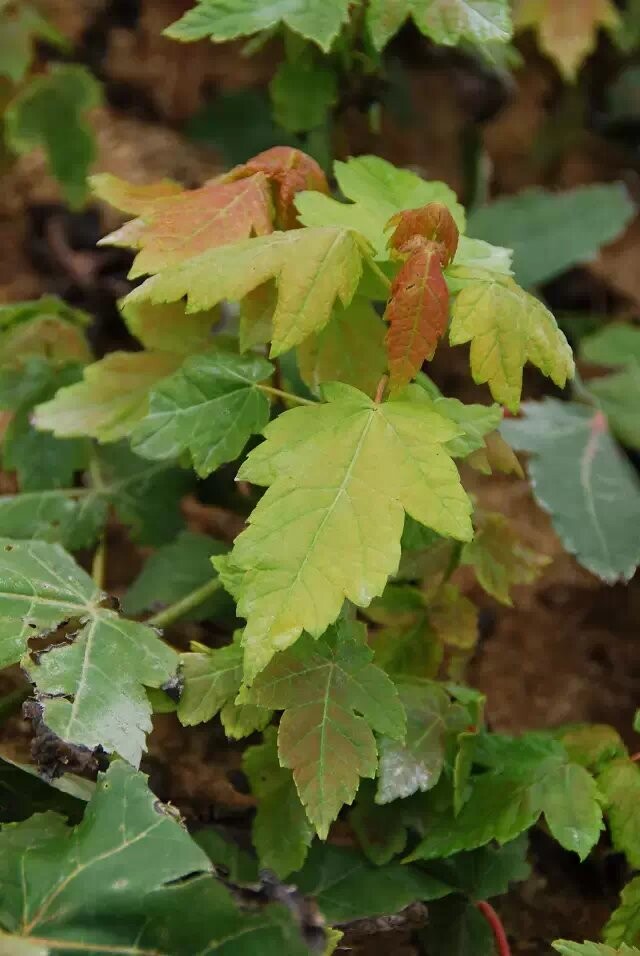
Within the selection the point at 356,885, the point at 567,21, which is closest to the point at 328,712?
the point at 356,885

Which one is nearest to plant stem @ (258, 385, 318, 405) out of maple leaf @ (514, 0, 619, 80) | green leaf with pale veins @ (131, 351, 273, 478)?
green leaf with pale veins @ (131, 351, 273, 478)

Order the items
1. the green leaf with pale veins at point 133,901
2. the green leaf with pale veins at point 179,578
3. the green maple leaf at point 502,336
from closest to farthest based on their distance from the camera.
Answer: the green leaf with pale veins at point 133,901 < the green maple leaf at point 502,336 < the green leaf with pale veins at point 179,578

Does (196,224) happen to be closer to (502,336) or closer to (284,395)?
(284,395)

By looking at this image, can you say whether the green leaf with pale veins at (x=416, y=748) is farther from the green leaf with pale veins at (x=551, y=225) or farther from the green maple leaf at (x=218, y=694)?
the green leaf with pale veins at (x=551, y=225)

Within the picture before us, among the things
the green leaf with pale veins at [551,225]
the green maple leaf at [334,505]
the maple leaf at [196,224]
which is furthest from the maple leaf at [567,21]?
the green maple leaf at [334,505]

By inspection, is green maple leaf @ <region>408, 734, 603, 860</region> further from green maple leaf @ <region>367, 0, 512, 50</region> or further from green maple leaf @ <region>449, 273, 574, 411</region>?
green maple leaf @ <region>367, 0, 512, 50</region>

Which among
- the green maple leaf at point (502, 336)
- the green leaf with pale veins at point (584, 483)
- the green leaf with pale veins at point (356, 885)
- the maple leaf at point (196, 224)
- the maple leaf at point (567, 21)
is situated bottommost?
the green leaf with pale veins at point (356, 885)

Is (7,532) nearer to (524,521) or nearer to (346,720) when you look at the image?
(346,720)
